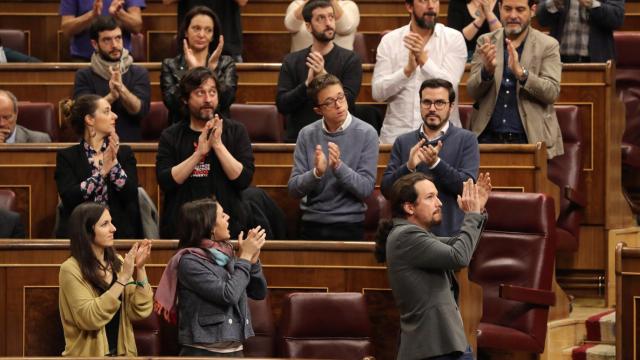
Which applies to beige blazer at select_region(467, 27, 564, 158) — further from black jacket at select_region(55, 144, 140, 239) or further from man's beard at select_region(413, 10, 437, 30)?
black jacket at select_region(55, 144, 140, 239)

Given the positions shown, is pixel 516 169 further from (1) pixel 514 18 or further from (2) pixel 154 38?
(2) pixel 154 38

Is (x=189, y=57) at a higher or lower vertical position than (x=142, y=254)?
higher

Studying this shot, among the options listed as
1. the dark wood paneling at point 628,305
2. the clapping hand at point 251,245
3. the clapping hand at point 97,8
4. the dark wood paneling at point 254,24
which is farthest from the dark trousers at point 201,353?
the dark wood paneling at point 254,24

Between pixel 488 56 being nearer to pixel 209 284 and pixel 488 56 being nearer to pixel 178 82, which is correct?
pixel 178 82

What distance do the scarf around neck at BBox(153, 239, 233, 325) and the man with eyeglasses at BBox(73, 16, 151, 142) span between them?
1.43 meters

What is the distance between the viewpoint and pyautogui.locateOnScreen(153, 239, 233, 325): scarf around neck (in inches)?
149

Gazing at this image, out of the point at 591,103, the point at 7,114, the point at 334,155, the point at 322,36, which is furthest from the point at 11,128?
the point at 591,103

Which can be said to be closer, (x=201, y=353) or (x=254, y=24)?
(x=201, y=353)

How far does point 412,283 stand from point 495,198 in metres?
0.80

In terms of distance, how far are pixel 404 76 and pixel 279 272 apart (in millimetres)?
1060

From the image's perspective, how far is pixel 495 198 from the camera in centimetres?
434

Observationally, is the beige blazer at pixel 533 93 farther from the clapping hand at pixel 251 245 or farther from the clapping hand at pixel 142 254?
the clapping hand at pixel 142 254

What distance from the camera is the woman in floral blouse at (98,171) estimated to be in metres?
4.38

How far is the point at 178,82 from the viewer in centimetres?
501
